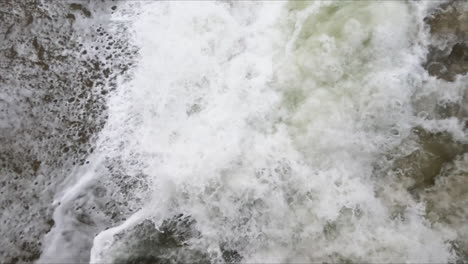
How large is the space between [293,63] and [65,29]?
2156 millimetres

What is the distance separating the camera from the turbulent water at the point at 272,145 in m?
2.98

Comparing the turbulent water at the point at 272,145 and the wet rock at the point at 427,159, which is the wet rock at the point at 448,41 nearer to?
the turbulent water at the point at 272,145

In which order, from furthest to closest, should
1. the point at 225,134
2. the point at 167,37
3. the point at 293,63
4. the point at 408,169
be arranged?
the point at 167,37 → the point at 293,63 → the point at 225,134 → the point at 408,169

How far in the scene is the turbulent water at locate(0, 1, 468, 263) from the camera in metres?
2.98

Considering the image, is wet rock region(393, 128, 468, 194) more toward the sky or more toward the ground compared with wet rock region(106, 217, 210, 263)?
more toward the sky

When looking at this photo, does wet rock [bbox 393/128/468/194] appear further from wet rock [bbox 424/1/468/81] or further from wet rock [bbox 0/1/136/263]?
wet rock [bbox 0/1/136/263]

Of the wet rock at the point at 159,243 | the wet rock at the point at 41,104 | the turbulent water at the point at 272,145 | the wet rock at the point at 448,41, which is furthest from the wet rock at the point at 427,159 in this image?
the wet rock at the point at 41,104

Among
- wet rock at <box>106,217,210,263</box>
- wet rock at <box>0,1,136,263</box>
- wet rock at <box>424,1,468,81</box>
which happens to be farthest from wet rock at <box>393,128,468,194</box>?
wet rock at <box>0,1,136,263</box>

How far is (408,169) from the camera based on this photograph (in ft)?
10.2

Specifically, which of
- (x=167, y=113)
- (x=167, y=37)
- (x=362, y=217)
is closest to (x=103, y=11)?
(x=167, y=37)

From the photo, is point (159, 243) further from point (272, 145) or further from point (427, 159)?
point (427, 159)

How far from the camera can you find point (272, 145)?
3244mm

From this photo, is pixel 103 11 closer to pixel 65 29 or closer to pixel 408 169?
pixel 65 29

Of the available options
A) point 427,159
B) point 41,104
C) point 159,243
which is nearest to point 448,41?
point 427,159
